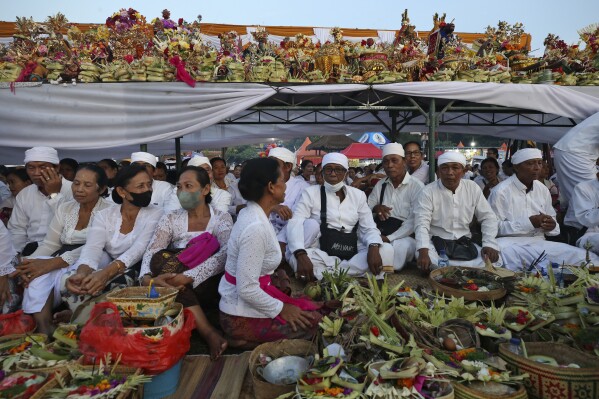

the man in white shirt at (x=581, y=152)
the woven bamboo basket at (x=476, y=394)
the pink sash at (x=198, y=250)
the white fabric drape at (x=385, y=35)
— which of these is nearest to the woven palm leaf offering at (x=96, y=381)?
the pink sash at (x=198, y=250)

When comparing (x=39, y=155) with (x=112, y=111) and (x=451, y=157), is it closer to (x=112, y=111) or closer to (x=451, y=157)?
(x=112, y=111)

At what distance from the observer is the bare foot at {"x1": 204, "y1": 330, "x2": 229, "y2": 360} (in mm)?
2820

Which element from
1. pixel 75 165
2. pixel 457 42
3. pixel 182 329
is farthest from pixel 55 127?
pixel 457 42

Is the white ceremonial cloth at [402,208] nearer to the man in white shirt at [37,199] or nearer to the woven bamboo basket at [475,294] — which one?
the woven bamboo basket at [475,294]

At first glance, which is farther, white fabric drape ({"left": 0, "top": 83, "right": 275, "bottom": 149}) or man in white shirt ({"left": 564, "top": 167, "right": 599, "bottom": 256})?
white fabric drape ({"left": 0, "top": 83, "right": 275, "bottom": 149})

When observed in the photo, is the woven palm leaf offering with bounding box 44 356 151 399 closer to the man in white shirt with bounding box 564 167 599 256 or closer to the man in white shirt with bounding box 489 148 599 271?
the man in white shirt with bounding box 489 148 599 271

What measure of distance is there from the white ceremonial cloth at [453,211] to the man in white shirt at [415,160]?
3.96ft

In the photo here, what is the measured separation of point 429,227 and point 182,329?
3.23 metres

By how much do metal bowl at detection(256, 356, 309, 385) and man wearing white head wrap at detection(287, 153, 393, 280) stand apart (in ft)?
5.84

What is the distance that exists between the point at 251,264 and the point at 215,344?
2.59ft

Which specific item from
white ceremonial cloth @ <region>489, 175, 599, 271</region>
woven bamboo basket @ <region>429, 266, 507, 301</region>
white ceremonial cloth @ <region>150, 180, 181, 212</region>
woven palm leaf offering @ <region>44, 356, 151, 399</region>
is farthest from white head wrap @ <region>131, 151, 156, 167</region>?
white ceremonial cloth @ <region>489, 175, 599, 271</region>

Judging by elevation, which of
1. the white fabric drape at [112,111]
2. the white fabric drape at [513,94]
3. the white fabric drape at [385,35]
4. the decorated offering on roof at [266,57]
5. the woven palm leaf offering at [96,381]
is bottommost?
the woven palm leaf offering at [96,381]

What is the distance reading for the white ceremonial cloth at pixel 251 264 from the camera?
2.52 metres

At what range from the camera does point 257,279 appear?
2586 millimetres
